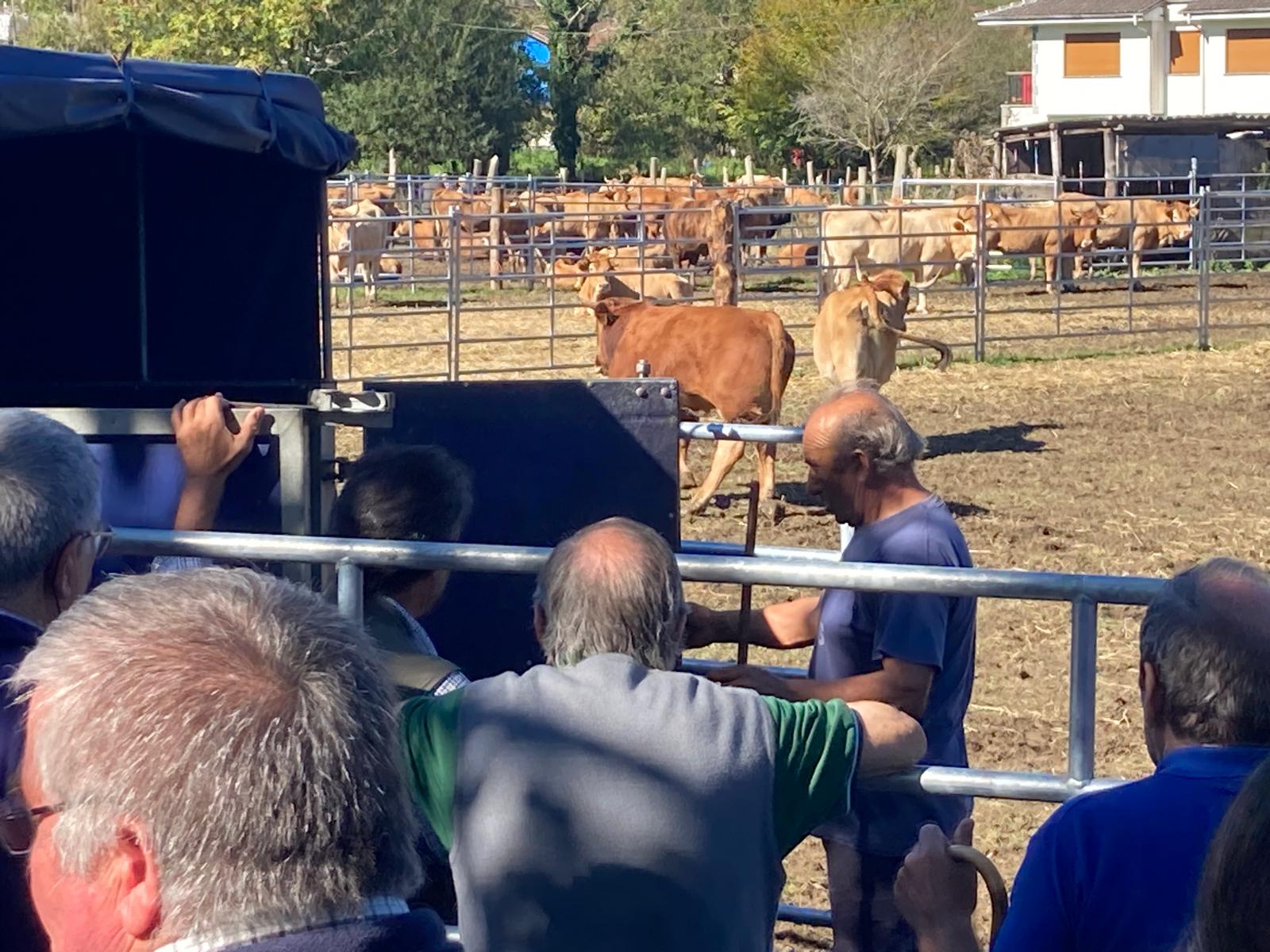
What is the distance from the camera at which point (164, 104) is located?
440 cm

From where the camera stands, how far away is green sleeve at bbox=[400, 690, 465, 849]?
244 cm

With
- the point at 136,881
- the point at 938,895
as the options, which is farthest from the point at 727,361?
the point at 136,881

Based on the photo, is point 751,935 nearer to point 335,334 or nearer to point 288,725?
point 288,725

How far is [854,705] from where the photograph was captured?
8.71 feet

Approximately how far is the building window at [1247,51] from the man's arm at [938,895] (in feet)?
150

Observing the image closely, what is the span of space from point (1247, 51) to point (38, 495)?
4598cm

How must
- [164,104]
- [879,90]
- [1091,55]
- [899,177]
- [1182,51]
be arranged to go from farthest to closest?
[879,90]
[1091,55]
[1182,51]
[899,177]
[164,104]

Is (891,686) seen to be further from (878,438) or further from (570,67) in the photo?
(570,67)

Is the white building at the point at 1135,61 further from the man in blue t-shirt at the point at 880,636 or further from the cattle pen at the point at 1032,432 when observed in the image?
the man in blue t-shirt at the point at 880,636

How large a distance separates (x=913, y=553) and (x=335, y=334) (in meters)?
16.1

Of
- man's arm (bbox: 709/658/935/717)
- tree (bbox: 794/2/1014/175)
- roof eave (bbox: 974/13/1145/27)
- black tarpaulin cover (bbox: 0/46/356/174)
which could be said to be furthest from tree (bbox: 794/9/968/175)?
man's arm (bbox: 709/658/935/717)

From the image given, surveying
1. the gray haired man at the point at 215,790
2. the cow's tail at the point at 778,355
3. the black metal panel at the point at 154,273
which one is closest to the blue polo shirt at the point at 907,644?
the gray haired man at the point at 215,790

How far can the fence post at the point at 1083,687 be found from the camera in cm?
277

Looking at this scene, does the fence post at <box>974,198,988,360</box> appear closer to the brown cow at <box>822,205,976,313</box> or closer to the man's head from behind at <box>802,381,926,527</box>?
the brown cow at <box>822,205,976,313</box>
